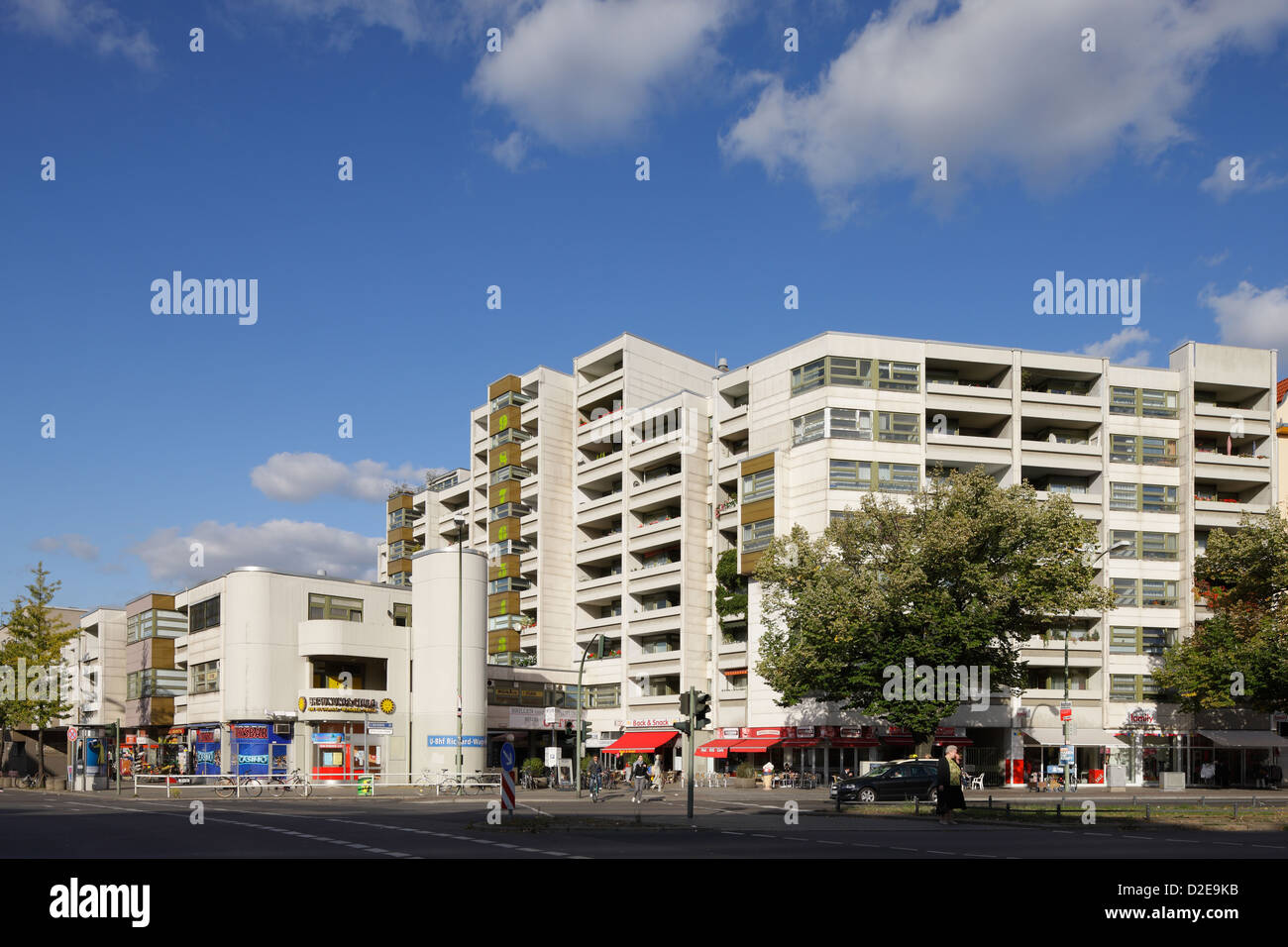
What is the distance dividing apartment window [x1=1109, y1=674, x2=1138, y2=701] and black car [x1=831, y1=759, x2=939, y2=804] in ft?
102

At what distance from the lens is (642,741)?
71.6 meters

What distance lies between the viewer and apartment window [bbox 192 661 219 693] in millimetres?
62750

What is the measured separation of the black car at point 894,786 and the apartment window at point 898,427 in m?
→ 27.0

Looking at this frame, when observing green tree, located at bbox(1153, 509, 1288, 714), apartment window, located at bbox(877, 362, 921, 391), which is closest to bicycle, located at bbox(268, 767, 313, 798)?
apartment window, located at bbox(877, 362, 921, 391)

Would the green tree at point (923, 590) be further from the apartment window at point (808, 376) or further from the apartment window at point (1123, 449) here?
the apartment window at point (1123, 449)

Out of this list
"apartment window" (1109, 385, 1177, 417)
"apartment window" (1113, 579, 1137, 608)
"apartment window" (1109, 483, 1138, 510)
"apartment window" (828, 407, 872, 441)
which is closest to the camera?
"apartment window" (828, 407, 872, 441)

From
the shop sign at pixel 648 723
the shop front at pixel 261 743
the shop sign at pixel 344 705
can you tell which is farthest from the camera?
the shop sign at pixel 648 723

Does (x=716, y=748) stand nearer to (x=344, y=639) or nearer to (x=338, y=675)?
(x=338, y=675)

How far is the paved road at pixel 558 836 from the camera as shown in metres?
20.8

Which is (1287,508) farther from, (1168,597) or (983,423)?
(983,423)

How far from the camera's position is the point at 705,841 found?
80.2 feet
